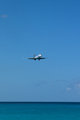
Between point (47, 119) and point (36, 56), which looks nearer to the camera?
point (36, 56)

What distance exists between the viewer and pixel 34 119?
74938 millimetres

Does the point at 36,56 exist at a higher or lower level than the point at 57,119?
higher

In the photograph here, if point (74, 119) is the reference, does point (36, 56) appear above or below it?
above

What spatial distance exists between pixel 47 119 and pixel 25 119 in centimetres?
685

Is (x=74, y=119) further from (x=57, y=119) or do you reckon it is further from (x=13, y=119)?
(x=13, y=119)

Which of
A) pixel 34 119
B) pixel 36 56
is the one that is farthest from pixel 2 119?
pixel 36 56

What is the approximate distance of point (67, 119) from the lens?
7588 centimetres

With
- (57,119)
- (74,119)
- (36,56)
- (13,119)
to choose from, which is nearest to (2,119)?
(13,119)

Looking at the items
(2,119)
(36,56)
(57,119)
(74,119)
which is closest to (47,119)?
(57,119)

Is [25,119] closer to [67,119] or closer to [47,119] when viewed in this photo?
[47,119]

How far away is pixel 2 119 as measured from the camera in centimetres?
7312

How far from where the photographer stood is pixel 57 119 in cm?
7512

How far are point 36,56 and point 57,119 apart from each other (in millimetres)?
29708

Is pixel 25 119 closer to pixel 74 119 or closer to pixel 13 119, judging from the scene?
pixel 13 119
